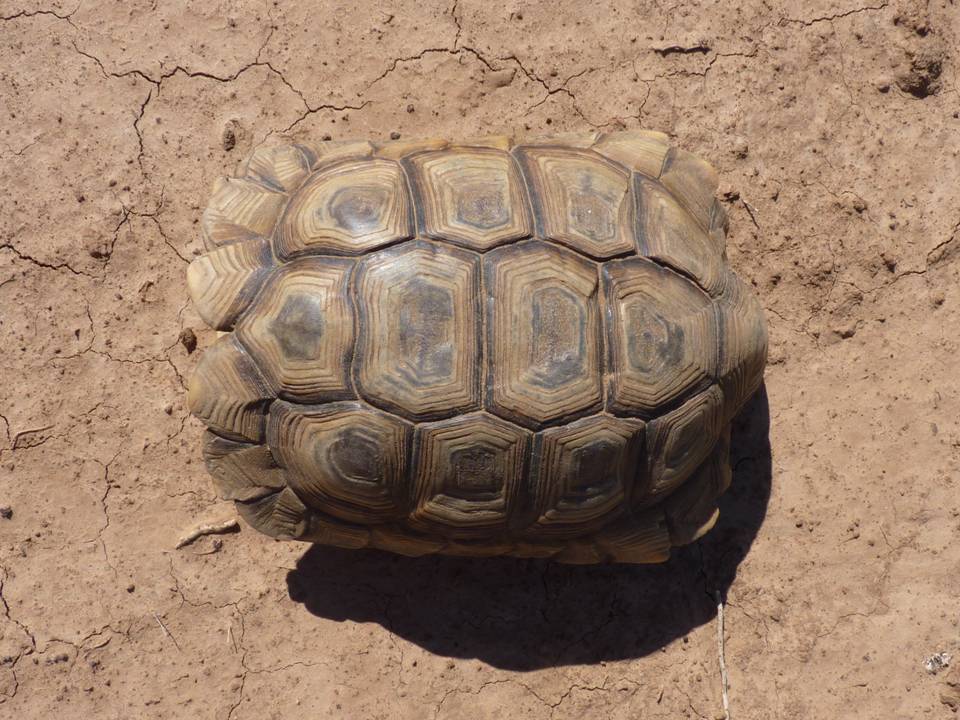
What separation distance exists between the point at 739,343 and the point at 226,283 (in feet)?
7.01

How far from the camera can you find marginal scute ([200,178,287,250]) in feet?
11.7

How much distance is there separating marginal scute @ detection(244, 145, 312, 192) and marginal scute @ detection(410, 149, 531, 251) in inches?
22.7

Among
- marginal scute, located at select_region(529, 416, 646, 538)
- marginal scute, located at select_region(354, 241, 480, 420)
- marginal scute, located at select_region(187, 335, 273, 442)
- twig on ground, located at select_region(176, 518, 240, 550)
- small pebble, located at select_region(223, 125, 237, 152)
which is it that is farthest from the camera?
small pebble, located at select_region(223, 125, 237, 152)

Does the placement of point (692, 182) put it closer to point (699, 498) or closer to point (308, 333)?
point (699, 498)

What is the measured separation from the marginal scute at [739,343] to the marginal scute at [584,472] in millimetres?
506

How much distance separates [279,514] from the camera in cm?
366

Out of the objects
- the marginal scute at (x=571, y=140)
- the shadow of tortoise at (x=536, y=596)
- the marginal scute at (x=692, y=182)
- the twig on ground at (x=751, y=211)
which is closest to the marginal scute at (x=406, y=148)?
the marginal scute at (x=571, y=140)

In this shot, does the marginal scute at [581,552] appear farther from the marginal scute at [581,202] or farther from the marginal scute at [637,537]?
the marginal scute at [581,202]

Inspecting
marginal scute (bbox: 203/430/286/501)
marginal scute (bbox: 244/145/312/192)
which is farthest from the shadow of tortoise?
marginal scute (bbox: 244/145/312/192)

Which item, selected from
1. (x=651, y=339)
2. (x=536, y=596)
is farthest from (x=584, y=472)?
(x=536, y=596)

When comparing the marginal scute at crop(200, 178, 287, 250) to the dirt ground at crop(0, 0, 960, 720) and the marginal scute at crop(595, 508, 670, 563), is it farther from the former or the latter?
the marginal scute at crop(595, 508, 670, 563)

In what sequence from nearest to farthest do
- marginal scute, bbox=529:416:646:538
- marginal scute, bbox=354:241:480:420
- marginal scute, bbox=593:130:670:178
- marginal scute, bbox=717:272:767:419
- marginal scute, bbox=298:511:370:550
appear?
Answer: 1. marginal scute, bbox=354:241:480:420
2. marginal scute, bbox=529:416:646:538
3. marginal scute, bbox=717:272:767:419
4. marginal scute, bbox=298:511:370:550
5. marginal scute, bbox=593:130:670:178

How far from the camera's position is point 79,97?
4.39 meters

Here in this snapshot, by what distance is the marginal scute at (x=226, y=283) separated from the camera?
3.40 m
